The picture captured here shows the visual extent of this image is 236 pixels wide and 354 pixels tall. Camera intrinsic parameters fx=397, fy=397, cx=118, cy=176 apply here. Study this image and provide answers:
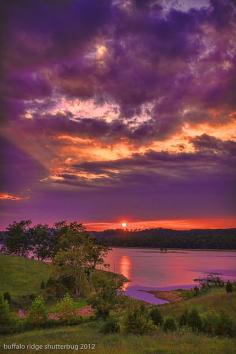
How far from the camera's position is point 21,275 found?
87375 millimetres

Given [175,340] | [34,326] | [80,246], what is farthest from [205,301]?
[80,246]

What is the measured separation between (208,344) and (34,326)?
20460 mm

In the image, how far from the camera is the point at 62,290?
75125 mm

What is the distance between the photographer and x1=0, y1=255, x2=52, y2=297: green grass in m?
78.2

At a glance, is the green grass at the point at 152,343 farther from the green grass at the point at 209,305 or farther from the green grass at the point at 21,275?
the green grass at the point at 21,275

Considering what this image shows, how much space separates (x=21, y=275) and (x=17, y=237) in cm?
5477

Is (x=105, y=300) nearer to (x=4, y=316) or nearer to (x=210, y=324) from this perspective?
(x=4, y=316)

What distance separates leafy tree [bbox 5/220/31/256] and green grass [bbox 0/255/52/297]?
4131 cm

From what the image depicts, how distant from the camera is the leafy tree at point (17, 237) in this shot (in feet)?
461

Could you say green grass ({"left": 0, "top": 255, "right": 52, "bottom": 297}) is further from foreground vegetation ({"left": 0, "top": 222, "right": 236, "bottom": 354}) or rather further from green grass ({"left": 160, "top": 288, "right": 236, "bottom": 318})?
green grass ({"left": 160, "top": 288, "right": 236, "bottom": 318})

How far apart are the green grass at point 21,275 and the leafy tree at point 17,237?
136 ft

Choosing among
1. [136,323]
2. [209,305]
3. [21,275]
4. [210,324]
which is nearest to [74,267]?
[21,275]

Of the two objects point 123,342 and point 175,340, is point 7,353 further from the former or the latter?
point 175,340

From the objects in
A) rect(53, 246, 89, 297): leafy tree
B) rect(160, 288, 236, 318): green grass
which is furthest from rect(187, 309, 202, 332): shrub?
rect(53, 246, 89, 297): leafy tree
